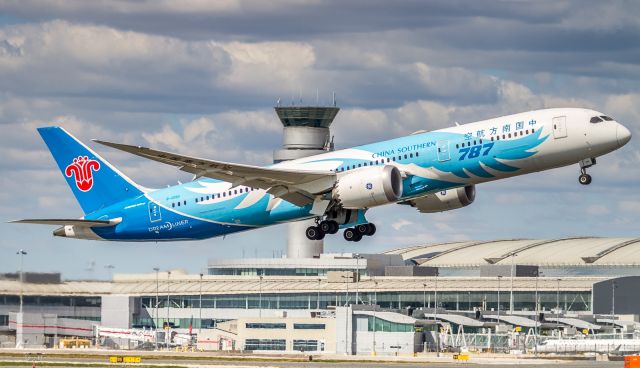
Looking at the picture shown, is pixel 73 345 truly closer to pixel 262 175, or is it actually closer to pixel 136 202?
pixel 136 202

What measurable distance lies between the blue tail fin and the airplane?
2.7 inches

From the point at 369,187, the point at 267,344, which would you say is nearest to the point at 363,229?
the point at 369,187

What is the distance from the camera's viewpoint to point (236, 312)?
604 ft

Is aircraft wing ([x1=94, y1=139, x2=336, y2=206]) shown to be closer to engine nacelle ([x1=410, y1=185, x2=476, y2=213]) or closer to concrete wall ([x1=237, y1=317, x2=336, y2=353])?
engine nacelle ([x1=410, y1=185, x2=476, y2=213])

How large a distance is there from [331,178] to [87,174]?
772 inches

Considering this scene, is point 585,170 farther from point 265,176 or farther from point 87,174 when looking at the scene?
point 87,174

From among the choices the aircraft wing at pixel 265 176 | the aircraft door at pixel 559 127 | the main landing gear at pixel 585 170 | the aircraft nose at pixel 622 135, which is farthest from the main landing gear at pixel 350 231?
the aircraft nose at pixel 622 135

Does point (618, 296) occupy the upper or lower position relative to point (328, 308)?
upper

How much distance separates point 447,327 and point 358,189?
60768 mm

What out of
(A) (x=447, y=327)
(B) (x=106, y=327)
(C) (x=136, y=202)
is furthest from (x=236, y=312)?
(C) (x=136, y=202)

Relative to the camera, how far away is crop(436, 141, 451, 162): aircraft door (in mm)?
75375

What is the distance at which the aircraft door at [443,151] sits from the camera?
7538 cm

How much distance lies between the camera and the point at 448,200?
83750 mm

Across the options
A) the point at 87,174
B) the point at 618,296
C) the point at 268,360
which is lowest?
the point at 268,360
